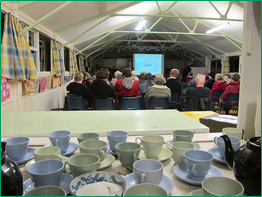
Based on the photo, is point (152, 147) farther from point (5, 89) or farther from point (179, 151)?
point (5, 89)

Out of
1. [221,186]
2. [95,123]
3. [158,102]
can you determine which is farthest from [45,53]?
[221,186]

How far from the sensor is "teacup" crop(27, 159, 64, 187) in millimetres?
711

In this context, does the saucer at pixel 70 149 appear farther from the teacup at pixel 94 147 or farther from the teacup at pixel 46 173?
the teacup at pixel 46 173

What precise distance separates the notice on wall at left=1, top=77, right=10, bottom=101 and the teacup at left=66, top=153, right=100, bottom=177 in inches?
93.4

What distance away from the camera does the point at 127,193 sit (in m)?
0.65

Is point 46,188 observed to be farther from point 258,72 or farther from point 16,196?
point 258,72

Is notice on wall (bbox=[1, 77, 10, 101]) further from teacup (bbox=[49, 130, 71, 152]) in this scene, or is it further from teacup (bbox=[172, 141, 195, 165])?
teacup (bbox=[172, 141, 195, 165])

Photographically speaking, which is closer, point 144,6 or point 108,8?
point 108,8

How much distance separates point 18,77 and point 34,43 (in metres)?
1.72

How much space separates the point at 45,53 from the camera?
5250mm

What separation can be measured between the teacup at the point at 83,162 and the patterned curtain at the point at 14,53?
92.1 inches

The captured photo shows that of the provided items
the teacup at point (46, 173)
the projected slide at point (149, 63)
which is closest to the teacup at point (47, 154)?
the teacup at point (46, 173)

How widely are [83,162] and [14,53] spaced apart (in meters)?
2.58

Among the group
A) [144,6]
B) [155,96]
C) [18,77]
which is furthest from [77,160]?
[144,6]
